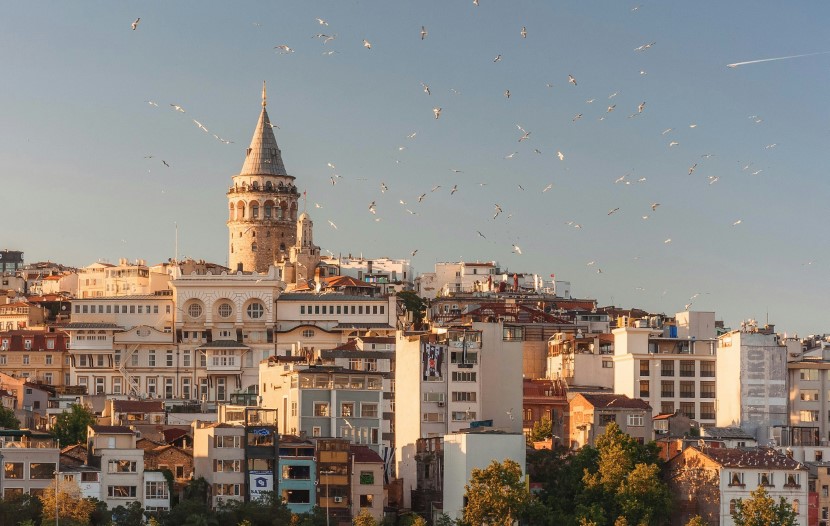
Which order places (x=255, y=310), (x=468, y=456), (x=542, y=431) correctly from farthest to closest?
(x=255, y=310)
(x=542, y=431)
(x=468, y=456)

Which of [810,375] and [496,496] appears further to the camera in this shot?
[810,375]

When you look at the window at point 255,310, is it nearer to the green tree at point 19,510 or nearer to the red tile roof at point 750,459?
the red tile roof at point 750,459

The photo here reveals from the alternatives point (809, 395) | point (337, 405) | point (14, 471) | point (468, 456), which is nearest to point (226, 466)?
point (14, 471)

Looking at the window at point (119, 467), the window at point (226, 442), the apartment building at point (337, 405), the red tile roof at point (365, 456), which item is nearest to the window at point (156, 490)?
the window at point (119, 467)

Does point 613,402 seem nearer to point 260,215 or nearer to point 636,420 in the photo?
point 636,420

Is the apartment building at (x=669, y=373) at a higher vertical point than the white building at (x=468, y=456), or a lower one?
higher

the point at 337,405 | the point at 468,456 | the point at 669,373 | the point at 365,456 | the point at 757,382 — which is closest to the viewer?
the point at 468,456
